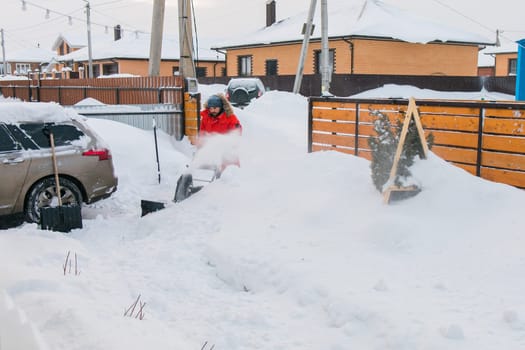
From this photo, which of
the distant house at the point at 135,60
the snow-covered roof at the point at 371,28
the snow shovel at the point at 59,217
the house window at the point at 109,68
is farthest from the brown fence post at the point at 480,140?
the house window at the point at 109,68

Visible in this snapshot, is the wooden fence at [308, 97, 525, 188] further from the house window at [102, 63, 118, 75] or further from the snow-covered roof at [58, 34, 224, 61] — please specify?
the house window at [102, 63, 118, 75]

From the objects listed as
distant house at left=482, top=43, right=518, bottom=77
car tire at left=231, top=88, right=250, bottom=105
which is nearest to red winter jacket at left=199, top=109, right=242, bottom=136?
car tire at left=231, top=88, right=250, bottom=105

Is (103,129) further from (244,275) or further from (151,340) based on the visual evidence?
(151,340)

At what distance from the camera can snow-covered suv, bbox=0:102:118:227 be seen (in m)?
7.46

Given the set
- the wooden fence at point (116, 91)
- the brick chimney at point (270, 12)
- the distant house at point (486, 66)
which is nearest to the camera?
the wooden fence at point (116, 91)

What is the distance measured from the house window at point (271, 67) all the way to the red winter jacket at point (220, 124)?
30.3m

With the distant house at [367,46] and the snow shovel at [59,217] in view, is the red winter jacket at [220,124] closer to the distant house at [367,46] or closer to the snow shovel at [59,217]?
the snow shovel at [59,217]

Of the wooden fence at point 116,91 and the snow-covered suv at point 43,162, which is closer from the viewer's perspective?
the snow-covered suv at point 43,162

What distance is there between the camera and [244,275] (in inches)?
218

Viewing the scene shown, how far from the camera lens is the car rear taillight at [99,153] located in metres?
8.15

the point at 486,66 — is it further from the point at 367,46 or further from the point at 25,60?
the point at 25,60

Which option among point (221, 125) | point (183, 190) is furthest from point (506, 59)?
point (183, 190)

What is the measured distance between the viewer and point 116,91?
16672 mm

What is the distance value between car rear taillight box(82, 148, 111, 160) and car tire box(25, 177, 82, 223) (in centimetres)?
46
